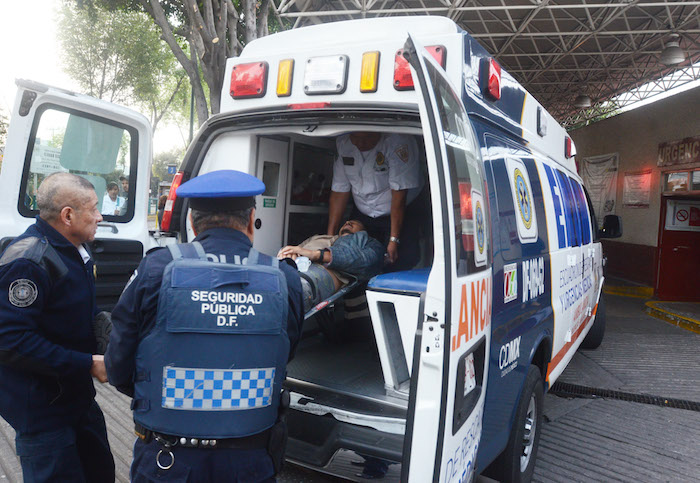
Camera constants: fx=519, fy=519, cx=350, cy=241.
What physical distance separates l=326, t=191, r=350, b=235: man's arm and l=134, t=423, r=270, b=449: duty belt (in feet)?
6.87

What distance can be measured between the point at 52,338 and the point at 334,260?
1569 mm

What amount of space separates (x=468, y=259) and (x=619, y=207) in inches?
532

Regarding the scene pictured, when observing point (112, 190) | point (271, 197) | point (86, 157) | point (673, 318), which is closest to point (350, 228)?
point (271, 197)

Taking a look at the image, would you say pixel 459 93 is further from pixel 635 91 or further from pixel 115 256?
pixel 635 91

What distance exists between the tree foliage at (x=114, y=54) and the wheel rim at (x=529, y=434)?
2112cm

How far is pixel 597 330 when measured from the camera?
20.9 feet

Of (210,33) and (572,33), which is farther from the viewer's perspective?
(572,33)

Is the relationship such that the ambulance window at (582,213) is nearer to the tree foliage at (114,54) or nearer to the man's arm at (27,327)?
the man's arm at (27,327)

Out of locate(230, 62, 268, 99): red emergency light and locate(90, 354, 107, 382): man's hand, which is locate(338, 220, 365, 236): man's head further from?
locate(90, 354, 107, 382): man's hand

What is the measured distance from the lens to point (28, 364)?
190cm

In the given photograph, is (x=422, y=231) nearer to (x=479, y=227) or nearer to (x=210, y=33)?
(x=479, y=227)

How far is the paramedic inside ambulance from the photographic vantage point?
3420 millimetres

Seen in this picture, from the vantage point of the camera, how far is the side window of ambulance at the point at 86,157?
3473mm

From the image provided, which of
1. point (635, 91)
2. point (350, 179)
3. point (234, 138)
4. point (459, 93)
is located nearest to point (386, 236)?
point (350, 179)
